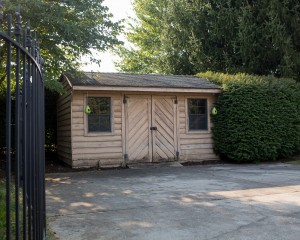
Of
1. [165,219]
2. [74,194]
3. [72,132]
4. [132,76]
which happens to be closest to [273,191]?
[165,219]

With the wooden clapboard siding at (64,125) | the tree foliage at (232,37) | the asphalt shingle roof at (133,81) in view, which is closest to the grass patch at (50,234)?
the asphalt shingle roof at (133,81)

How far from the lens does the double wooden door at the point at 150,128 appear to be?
36.2ft

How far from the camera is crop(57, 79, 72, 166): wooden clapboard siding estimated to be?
420 inches

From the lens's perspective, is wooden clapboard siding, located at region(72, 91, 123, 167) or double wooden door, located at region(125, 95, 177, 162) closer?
wooden clapboard siding, located at region(72, 91, 123, 167)

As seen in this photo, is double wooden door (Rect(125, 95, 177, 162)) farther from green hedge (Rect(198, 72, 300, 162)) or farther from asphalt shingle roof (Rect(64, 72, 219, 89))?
green hedge (Rect(198, 72, 300, 162))

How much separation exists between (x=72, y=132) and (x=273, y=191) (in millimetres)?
6039

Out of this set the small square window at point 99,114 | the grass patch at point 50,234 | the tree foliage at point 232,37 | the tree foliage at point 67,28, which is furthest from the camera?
the tree foliage at point 232,37

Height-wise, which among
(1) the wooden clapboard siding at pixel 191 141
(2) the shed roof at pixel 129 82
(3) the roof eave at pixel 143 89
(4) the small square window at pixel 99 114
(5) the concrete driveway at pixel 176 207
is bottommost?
(5) the concrete driveway at pixel 176 207

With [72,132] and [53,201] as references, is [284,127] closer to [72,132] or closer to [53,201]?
[72,132]

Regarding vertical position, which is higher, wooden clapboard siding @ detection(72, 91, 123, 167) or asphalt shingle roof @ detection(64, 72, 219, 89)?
asphalt shingle roof @ detection(64, 72, 219, 89)

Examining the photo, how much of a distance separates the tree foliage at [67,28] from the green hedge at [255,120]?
4569 millimetres

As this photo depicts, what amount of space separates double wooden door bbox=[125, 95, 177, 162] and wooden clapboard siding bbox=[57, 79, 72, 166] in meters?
1.75

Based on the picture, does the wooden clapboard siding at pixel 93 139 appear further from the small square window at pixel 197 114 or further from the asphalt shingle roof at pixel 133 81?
the small square window at pixel 197 114

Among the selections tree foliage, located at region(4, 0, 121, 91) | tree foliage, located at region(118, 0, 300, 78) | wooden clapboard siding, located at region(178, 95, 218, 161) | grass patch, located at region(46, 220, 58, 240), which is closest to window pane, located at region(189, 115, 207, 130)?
→ wooden clapboard siding, located at region(178, 95, 218, 161)
